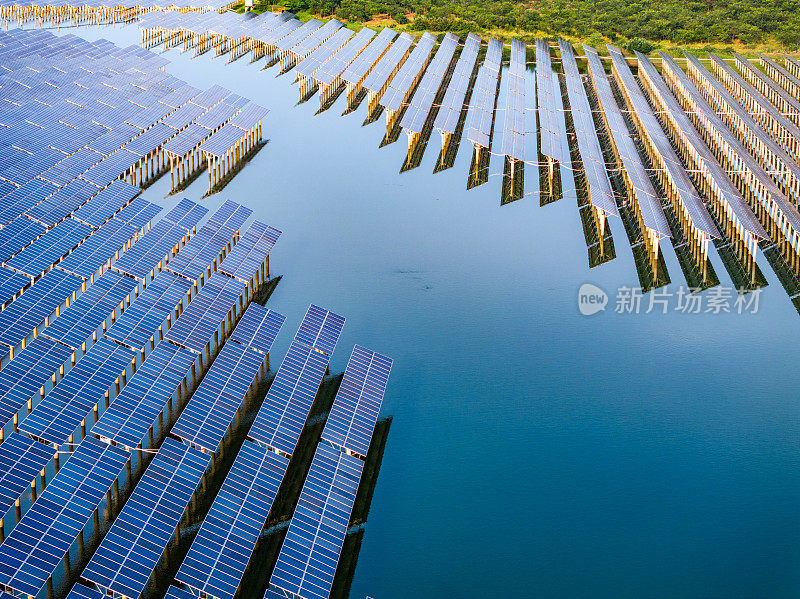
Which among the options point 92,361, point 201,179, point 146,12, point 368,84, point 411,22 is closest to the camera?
point 92,361

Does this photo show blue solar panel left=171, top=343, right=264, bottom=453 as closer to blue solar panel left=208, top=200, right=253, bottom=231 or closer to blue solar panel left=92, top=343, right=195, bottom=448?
blue solar panel left=92, top=343, right=195, bottom=448

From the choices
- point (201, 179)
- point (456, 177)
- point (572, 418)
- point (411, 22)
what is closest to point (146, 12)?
point (411, 22)

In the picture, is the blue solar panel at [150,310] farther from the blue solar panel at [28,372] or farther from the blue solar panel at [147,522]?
the blue solar panel at [147,522]

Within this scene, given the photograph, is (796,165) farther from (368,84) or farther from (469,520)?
(469,520)

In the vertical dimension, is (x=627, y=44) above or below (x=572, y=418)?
above

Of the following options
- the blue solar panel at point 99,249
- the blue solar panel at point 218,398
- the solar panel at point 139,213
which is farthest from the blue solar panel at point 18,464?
the solar panel at point 139,213

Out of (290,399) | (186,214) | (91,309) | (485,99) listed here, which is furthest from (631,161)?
(91,309)
